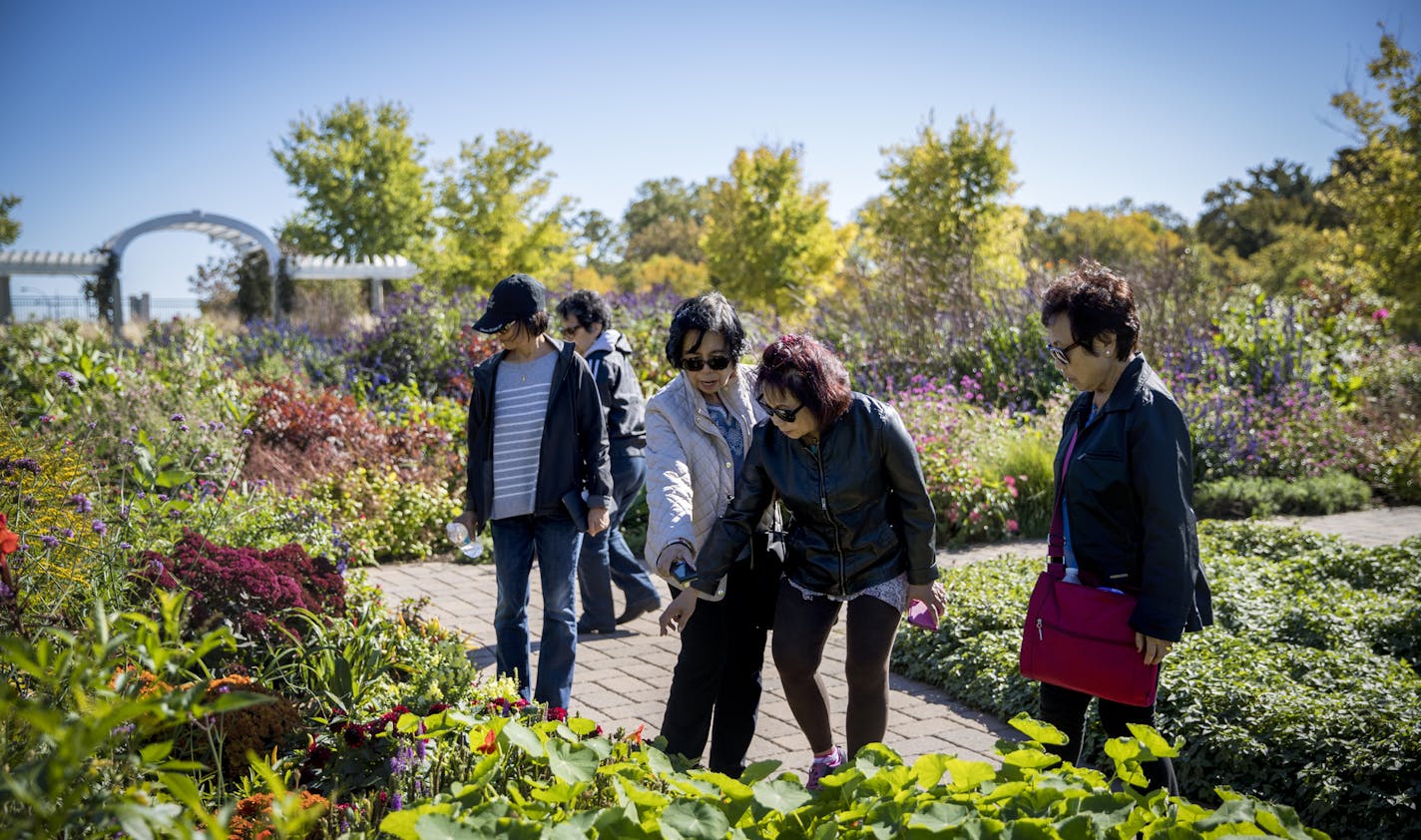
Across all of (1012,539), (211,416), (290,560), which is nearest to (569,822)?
(290,560)

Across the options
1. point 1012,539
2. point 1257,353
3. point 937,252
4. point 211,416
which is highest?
point 937,252

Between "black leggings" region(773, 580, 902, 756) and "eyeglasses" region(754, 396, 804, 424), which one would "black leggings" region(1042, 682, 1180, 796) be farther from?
"eyeglasses" region(754, 396, 804, 424)

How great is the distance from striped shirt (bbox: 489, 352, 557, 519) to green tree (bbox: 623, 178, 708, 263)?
50580 mm

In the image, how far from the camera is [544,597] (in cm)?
399

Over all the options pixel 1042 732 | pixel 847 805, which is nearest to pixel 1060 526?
pixel 1042 732

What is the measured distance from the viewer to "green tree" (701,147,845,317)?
81.9 feet

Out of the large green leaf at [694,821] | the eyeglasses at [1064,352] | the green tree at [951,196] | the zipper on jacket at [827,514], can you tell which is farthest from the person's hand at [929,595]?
the green tree at [951,196]

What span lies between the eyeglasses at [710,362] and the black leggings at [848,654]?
0.71 metres

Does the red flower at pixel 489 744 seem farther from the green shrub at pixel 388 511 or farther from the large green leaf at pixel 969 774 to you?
the green shrub at pixel 388 511

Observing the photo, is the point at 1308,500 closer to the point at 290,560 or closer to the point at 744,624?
the point at 744,624

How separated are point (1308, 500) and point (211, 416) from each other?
9146 mm

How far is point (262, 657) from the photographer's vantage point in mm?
3787

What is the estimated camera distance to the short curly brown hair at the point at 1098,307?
2852mm

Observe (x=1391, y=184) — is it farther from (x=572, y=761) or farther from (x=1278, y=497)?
(x=572, y=761)
